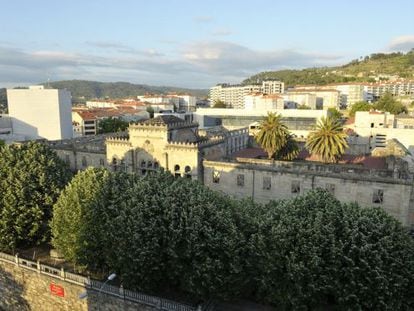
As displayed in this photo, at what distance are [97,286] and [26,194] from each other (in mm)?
11493

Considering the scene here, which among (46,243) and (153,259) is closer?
(153,259)

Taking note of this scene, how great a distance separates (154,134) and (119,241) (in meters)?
24.5

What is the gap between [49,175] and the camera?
106 ft

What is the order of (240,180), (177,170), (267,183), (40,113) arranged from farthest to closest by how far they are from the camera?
(40,113) < (177,170) < (240,180) < (267,183)

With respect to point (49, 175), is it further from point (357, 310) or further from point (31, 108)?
point (31, 108)

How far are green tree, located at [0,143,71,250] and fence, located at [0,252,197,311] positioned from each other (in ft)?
6.97

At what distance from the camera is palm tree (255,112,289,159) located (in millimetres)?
50625

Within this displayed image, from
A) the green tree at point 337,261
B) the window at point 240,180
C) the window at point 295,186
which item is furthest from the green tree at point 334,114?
the green tree at point 337,261

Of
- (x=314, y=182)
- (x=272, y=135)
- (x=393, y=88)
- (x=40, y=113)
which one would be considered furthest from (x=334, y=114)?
(x=393, y=88)

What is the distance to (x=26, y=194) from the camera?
101ft

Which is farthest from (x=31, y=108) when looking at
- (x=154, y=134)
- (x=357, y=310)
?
(x=357, y=310)

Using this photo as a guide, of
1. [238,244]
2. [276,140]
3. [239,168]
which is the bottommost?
[238,244]

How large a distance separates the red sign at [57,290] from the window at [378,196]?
3096cm

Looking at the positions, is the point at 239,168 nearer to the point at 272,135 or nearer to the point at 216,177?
the point at 216,177
